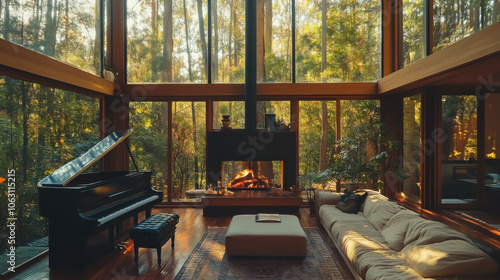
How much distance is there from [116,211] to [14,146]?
1.50m

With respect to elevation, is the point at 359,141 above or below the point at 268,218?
above

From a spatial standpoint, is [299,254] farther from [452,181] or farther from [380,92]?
[380,92]

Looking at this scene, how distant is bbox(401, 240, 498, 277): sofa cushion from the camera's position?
2.20 meters

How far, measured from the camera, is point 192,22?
7043 mm

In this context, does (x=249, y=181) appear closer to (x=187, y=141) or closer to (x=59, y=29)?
(x=187, y=141)

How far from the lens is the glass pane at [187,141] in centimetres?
689

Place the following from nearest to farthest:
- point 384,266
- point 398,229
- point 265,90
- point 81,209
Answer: point 384,266 < point 398,229 < point 81,209 < point 265,90

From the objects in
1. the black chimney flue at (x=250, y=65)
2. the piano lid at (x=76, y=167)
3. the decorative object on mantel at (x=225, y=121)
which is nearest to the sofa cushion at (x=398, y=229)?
the piano lid at (x=76, y=167)

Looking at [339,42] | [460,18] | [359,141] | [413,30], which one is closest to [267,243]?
[359,141]

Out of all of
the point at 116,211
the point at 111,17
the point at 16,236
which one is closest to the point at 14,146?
the point at 16,236

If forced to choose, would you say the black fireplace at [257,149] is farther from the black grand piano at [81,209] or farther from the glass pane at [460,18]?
the glass pane at [460,18]

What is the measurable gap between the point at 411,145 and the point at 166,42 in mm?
5765

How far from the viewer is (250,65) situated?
632 centimetres

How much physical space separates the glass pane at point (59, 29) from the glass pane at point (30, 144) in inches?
23.6
